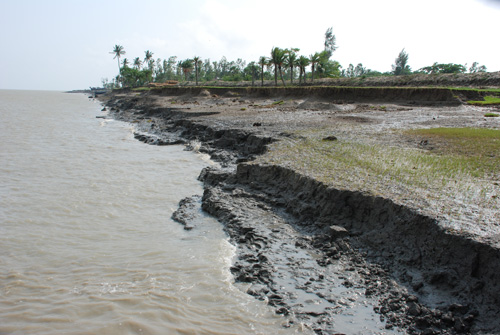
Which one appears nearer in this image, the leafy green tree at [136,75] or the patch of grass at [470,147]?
the patch of grass at [470,147]

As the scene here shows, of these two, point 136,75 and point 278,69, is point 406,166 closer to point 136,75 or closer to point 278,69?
point 278,69

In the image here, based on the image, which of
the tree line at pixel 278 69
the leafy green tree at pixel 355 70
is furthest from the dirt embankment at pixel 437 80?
the leafy green tree at pixel 355 70

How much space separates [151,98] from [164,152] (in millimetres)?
38010

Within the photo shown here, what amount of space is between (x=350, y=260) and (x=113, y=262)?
15.6 feet

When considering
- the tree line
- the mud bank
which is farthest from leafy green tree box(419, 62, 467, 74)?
the mud bank

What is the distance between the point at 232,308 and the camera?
5.79m

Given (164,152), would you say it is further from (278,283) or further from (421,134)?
(278,283)

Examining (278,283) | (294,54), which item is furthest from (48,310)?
(294,54)

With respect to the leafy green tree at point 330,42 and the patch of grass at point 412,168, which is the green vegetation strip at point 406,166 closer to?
the patch of grass at point 412,168

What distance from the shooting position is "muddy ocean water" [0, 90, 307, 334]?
5.52 metres

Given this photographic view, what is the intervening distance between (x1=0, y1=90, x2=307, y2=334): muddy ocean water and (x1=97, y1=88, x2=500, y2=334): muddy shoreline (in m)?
0.49

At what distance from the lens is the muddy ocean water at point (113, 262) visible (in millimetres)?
5520

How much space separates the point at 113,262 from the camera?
7355 mm

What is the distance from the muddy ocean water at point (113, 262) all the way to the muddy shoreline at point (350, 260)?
492 millimetres
